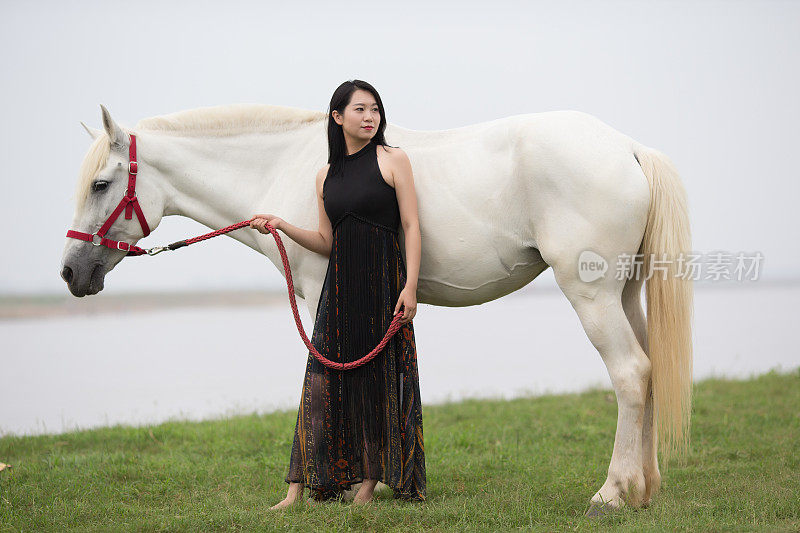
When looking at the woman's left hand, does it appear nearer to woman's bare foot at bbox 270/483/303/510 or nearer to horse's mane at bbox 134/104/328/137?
woman's bare foot at bbox 270/483/303/510

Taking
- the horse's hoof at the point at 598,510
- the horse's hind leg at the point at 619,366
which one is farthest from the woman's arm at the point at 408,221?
the horse's hoof at the point at 598,510

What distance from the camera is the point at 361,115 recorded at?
293 cm

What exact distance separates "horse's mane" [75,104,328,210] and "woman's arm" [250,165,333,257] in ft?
1.60

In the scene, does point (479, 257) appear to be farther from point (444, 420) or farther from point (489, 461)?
point (444, 420)

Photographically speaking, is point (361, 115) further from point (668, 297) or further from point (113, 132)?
point (668, 297)

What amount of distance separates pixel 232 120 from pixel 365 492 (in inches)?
75.0

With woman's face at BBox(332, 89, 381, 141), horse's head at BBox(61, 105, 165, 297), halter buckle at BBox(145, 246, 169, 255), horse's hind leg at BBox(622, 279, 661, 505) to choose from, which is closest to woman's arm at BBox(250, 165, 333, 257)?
woman's face at BBox(332, 89, 381, 141)

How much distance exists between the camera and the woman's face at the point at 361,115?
2932 mm

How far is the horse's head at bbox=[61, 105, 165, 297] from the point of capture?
3316mm

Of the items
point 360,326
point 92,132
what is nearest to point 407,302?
point 360,326

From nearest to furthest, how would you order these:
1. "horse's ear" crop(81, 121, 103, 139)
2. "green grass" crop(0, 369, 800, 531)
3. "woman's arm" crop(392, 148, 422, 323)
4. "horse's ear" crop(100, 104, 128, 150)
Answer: "green grass" crop(0, 369, 800, 531) < "woman's arm" crop(392, 148, 422, 323) < "horse's ear" crop(100, 104, 128, 150) < "horse's ear" crop(81, 121, 103, 139)

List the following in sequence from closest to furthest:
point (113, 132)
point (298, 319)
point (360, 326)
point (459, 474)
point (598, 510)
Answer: point (598, 510) → point (360, 326) → point (298, 319) → point (113, 132) → point (459, 474)

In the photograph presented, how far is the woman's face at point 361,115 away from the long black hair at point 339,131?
36mm

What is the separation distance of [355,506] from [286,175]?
156cm
